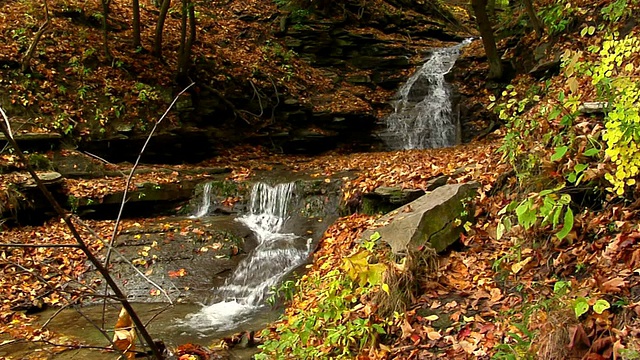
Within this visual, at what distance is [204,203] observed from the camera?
10289 millimetres

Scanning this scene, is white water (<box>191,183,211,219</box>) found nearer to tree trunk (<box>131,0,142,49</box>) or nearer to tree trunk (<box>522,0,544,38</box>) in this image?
tree trunk (<box>131,0,142,49</box>)

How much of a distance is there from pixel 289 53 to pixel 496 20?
9612 millimetres

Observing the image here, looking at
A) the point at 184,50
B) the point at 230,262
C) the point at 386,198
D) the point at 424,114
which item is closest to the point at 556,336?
the point at 386,198

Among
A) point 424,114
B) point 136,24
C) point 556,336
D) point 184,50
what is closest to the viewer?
point 556,336

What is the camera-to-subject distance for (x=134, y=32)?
12844 mm

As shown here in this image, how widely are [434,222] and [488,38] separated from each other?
29.9ft

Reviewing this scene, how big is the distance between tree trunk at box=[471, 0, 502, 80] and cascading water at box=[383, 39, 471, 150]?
5.66 feet

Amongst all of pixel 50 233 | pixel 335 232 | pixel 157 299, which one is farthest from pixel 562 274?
pixel 50 233

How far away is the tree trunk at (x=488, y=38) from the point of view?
11.6 meters

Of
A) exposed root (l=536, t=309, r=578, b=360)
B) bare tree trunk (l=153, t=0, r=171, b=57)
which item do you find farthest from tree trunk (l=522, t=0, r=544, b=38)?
exposed root (l=536, t=309, r=578, b=360)

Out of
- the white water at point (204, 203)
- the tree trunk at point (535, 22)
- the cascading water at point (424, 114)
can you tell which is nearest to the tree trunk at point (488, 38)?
the tree trunk at point (535, 22)

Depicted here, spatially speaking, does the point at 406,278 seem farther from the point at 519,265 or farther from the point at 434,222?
the point at 519,265

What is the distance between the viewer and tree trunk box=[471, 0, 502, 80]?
11586 millimetres

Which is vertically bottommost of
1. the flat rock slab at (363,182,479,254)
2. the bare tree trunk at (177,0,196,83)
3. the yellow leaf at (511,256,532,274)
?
the yellow leaf at (511,256,532,274)
